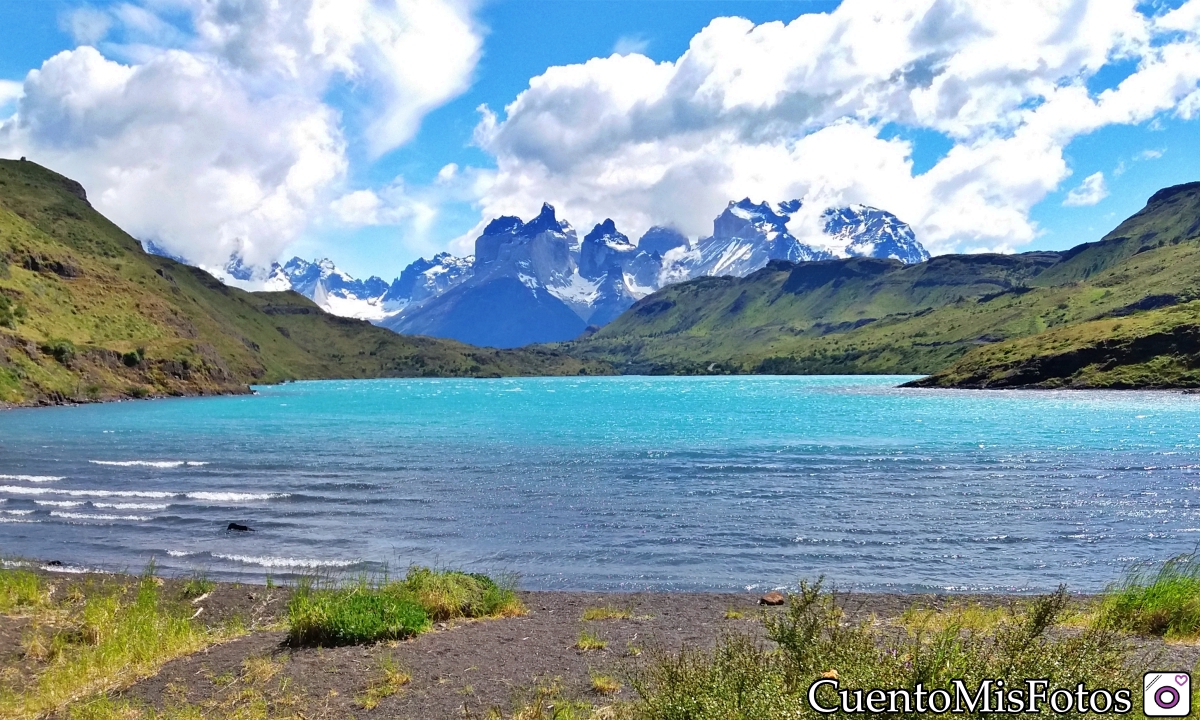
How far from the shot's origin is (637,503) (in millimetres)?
46750

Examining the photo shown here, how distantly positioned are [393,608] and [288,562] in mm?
16761

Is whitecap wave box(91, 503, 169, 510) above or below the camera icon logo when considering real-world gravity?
below

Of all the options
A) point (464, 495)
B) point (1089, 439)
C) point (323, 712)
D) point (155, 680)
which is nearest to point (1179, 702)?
point (323, 712)

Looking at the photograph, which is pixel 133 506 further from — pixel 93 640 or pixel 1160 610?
pixel 1160 610

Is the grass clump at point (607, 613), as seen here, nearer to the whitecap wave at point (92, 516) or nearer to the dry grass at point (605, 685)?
the dry grass at point (605, 685)

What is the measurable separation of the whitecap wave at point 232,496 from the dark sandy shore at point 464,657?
83.1ft

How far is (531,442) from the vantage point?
86562mm

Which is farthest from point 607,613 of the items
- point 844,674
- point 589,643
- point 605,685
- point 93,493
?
point 93,493

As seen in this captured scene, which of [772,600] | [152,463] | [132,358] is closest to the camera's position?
[772,600]

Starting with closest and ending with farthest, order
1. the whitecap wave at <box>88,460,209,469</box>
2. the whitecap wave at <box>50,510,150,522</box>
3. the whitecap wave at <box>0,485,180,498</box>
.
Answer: the whitecap wave at <box>50,510,150,522</box> < the whitecap wave at <box>0,485,180,498</box> < the whitecap wave at <box>88,460,209,469</box>

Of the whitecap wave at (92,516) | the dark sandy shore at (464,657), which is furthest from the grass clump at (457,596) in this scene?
the whitecap wave at (92,516)

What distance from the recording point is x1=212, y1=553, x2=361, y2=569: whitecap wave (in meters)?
32.7

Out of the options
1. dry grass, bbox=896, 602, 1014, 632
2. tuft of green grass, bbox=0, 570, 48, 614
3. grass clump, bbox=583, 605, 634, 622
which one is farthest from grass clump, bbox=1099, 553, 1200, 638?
tuft of green grass, bbox=0, 570, 48, 614

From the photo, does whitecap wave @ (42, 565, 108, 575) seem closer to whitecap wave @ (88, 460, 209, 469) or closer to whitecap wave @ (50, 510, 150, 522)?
whitecap wave @ (50, 510, 150, 522)
